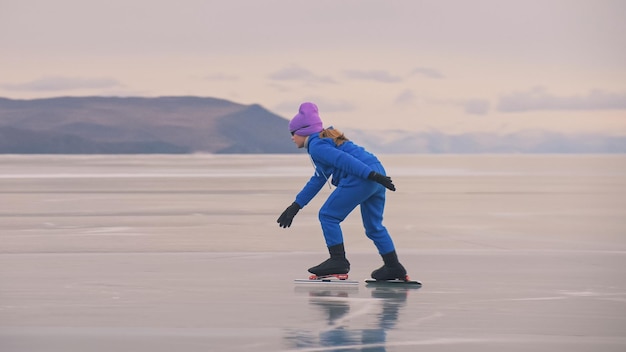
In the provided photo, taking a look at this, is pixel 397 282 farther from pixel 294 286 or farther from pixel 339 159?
pixel 339 159

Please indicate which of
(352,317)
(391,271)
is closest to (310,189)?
(391,271)

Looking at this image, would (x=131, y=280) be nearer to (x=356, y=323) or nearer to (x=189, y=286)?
(x=189, y=286)

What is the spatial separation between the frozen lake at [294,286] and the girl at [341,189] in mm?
413

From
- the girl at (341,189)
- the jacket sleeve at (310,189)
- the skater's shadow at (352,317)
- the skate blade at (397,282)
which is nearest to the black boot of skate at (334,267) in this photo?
the girl at (341,189)

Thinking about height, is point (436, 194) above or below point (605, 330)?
above

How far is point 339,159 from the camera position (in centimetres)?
1055

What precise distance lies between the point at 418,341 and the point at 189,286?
131 inches

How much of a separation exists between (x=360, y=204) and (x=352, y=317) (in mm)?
2510

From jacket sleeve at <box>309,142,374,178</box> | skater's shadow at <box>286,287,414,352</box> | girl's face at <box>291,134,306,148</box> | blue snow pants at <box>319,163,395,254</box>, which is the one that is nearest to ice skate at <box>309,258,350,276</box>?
blue snow pants at <box>319,163,395,254</box>

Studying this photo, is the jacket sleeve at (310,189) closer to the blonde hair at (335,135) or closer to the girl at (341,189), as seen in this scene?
the girl at (341,189)

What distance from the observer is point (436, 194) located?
29969 millimetres

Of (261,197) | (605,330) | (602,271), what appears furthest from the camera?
(261,197)

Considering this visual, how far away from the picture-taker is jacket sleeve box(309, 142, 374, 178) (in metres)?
10.5

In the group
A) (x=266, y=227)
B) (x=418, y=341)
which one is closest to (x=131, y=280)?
(x=418, y=341)
